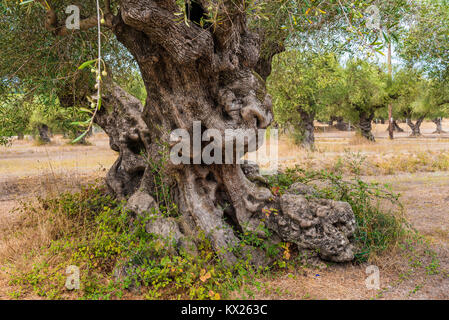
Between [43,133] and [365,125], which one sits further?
[43,133]

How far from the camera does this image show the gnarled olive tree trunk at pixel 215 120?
3.59 meters

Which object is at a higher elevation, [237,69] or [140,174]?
[237,69]

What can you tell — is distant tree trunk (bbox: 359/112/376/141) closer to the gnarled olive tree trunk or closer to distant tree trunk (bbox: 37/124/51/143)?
the gnarled olive tree trunk

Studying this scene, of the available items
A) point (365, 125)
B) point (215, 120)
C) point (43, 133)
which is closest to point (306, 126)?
point (365, 125)

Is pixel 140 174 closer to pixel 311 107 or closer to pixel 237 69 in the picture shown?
pixel 237 69

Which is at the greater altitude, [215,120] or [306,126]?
[306,126]

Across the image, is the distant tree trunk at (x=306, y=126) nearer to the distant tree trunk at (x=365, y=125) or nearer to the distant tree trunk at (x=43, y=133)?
the distant tree trunk at (x=365, y=125)

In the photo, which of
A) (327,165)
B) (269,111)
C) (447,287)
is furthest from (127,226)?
(327,165)

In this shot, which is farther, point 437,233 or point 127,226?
point 437,233

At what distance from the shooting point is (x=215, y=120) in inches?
159

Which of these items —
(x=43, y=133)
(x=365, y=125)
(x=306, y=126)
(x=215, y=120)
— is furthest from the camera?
(x=43, y=133)

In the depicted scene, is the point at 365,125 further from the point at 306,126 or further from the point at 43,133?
the point at 43,133

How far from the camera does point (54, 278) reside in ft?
11.8

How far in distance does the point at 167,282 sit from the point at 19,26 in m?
4.59
